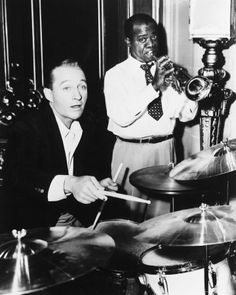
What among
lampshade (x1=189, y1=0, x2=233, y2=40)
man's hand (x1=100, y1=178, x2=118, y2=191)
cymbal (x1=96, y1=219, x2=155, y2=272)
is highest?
lampshade (x1=189, y1=0, x2=233, y2=40)

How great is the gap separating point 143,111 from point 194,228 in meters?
1.72

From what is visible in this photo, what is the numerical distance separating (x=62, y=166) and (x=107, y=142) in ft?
4.39

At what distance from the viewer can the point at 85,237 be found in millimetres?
1748

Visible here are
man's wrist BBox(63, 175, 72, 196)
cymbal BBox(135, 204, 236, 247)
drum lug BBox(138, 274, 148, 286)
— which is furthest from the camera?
man's wrist BBox(63, 175, 72, 196)

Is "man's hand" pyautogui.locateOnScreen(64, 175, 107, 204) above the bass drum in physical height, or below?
above

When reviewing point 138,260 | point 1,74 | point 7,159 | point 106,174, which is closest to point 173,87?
point 106,174

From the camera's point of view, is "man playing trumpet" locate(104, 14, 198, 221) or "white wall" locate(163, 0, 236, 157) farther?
"white wall" locate(163, 0, 236, 157)

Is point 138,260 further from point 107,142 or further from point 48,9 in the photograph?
point 48,9

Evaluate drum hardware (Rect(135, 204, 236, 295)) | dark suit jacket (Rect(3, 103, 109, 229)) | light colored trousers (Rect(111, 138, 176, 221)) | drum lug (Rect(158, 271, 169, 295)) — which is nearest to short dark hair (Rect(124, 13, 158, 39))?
light colored trousers (Rect(111, 138, 176, 221))

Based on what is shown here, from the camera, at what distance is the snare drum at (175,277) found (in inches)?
74.0

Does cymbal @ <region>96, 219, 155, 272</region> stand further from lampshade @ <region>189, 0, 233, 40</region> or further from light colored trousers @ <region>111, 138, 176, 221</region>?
lampshade @ <region>189, 0, 233, 40</region>

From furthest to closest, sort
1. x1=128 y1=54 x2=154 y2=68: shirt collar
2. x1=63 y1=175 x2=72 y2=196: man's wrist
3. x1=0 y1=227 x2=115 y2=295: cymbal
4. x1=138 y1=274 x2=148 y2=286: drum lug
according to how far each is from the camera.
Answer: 1. x1=128 y1=54 x2=154 y2=68: shirt collar
2. x1=63 y1=175 x2=72 y2=196: man's wrist
3. x1=138 y1=274 x2=148 y2=286: drum lug
4. x1=0 y1=227 x2=115 y2=295: cymbal

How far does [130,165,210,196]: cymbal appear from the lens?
2.50 metres

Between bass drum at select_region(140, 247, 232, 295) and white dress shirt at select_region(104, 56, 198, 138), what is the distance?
1550 millimetres
